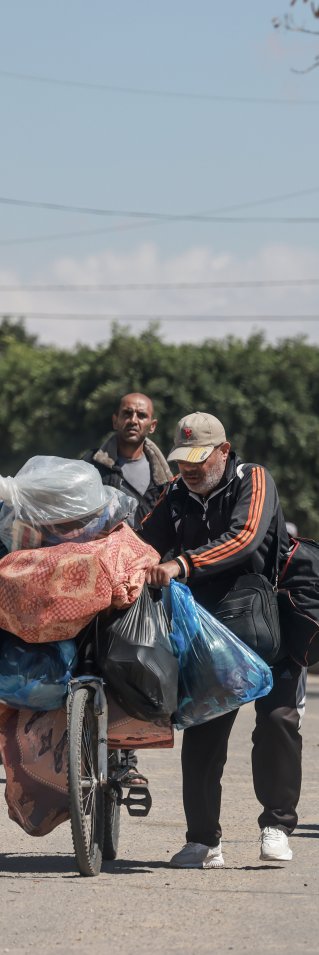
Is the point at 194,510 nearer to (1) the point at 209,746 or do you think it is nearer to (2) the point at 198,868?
(1) the point at 209,746

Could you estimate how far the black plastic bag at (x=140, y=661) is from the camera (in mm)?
5875

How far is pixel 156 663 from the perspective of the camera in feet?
19.4

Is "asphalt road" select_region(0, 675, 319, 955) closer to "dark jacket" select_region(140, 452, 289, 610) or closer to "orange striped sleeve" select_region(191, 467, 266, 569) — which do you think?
"dark jacket" select_region(140, 452, 289, 610)

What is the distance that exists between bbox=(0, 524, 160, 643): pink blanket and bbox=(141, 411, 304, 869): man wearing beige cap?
0.41 m

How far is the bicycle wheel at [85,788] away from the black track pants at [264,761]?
463 millimetres

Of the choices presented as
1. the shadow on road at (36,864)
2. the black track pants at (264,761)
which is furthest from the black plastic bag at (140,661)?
the shadow on road at (36,864)

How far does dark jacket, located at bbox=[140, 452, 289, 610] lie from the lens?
614 centimetres

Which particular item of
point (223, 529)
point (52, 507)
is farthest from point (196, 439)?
point (52, 507)

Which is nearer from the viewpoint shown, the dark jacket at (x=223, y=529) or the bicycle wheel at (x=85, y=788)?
the bicycle wheel at (x=85, y=788)

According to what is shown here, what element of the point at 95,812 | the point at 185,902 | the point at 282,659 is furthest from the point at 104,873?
the point at 282,659

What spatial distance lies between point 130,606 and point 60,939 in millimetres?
1385

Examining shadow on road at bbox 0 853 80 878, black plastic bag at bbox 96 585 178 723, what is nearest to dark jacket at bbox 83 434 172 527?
shadow on road at bbox 0 853 80 878

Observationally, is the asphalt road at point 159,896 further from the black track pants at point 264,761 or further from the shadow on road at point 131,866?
the black track pants at point 264,761

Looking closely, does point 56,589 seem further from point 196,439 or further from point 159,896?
point 159,896
